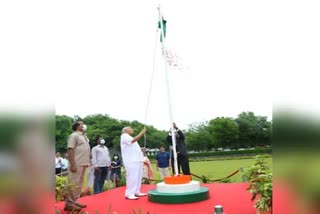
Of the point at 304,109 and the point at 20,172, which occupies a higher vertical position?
the point at 304,109

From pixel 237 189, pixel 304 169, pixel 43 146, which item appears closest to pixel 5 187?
pixel 43 146

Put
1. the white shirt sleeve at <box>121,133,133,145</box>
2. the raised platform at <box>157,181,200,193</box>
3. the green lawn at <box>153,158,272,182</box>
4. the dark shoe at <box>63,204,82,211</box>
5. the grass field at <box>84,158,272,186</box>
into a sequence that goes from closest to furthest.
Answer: the dark shoe at <box>63,204,82,211</box>, the raised platform at <box>157,181,200,193</box>, the white shirt sleeve at <box>121,133,133,145</box>, the grass field at <box>84,158,272,186</box>, the green lawn at <box>153,158,272,182</box>

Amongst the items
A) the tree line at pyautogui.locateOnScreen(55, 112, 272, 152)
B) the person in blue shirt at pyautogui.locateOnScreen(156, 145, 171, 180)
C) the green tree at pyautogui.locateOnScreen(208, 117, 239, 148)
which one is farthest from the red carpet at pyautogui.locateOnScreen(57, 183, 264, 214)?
the green tree at pyautogui.locateOnScreen(208, 117, 239, 148)

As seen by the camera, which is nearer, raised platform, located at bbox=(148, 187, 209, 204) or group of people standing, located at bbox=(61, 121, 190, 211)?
group of people standing, located at bbox=(61, 121, 190, 211)

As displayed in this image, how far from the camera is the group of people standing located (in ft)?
14.4

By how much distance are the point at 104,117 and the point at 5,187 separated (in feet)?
100

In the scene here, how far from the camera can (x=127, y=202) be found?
207 inches

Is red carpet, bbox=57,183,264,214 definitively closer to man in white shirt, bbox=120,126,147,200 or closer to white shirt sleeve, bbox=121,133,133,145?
man in white shirt, bbox=120,126,147,200

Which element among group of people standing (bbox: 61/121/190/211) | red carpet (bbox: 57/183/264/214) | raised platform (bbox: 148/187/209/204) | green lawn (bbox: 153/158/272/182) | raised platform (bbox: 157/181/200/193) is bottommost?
green lawn (bbox: 153/158/272/182)

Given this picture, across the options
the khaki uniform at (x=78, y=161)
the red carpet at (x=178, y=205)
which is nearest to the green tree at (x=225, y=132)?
the red carpet at (x=178, y=205)

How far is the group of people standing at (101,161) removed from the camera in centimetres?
438

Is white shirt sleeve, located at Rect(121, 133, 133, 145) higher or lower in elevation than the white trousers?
higher

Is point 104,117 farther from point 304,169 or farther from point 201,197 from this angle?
point 304,169

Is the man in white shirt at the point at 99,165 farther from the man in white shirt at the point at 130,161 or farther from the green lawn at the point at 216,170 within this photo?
the green lawn at the point at 216,170
